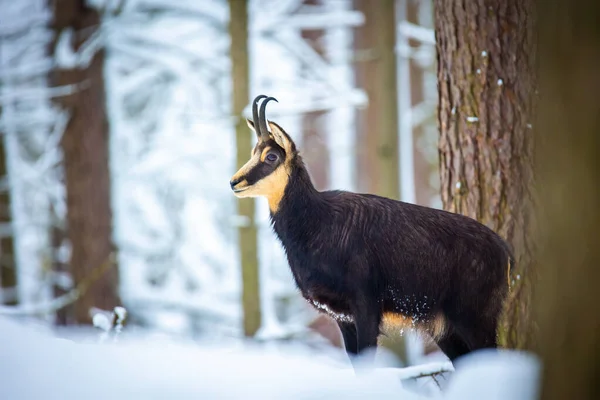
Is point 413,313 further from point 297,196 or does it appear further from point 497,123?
point 497,123

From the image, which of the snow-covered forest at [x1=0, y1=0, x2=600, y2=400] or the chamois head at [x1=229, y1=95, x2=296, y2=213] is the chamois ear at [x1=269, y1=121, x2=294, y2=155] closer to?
the chamois head at [x1=229, y1=95, x2=296, y2=213]

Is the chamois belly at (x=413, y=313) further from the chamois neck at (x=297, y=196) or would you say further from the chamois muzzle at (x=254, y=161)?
the chamois muzzle at (x=254, y=161)

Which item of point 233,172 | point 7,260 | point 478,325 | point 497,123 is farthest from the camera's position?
point 7,260

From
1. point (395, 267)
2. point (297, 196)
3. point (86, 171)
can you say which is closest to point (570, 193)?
point (395, 267)

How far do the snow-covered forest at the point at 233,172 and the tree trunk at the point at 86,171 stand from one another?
30 mm

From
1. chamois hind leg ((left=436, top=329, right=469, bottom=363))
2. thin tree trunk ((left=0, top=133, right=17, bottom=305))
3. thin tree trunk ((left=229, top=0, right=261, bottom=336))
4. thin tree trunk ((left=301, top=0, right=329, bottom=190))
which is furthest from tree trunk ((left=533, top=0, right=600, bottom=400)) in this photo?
thin tree trunk ((left=0, top=133, right=17, bottom=305))

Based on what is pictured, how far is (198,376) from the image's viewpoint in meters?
2.80

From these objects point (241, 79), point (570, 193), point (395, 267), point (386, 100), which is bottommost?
point (395, 267)

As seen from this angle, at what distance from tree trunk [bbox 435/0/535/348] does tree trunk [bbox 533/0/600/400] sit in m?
2.09

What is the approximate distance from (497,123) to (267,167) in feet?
5.98

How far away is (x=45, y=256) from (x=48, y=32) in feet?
14.2

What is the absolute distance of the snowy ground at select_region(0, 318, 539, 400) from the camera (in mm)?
2586

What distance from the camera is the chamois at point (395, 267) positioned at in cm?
331

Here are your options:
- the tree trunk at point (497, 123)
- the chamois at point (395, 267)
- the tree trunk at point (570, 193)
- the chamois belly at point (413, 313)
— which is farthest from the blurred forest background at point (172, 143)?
the tree trunk at point (570, 193)
